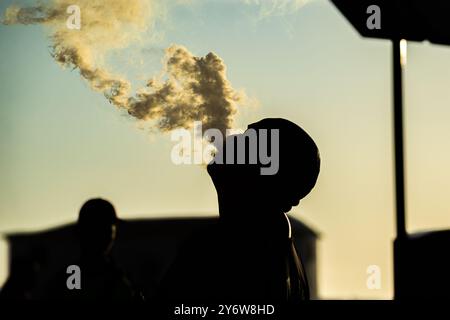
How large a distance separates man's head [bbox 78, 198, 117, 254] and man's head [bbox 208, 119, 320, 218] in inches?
26.0

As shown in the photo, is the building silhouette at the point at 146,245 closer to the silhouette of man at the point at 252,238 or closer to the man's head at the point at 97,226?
the man's head at the point at 97,226

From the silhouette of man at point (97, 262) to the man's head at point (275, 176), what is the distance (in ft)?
1.66

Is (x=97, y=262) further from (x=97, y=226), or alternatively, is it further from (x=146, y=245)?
(x=146, y=245)

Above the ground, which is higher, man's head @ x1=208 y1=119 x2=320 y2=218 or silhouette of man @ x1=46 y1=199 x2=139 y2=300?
man's head @ x1=208 y1=119 x2=320 y2=218

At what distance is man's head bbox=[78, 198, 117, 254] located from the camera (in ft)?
10.3

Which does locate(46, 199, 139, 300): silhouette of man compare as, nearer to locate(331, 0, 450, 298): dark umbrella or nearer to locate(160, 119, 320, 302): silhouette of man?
locate(160, 119, 320, 302): silhouette of man

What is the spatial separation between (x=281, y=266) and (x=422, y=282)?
0.83 meters

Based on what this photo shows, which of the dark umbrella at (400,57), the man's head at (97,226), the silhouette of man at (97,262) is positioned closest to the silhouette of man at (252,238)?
the silhouette of man at (97,262)

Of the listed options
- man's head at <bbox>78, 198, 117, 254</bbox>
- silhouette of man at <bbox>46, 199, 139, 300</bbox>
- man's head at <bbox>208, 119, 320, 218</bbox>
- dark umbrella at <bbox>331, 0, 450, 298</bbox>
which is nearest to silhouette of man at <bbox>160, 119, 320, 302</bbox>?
man's head at <bbox>208, 119, 320, 218</bbox>

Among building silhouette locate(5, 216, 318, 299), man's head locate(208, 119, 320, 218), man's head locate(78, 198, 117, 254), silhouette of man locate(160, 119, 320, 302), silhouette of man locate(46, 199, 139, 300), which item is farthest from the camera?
building silhouette locate(5, 216, 318, 299)

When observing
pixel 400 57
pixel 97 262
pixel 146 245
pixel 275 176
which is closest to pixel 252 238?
pixel 275 176
